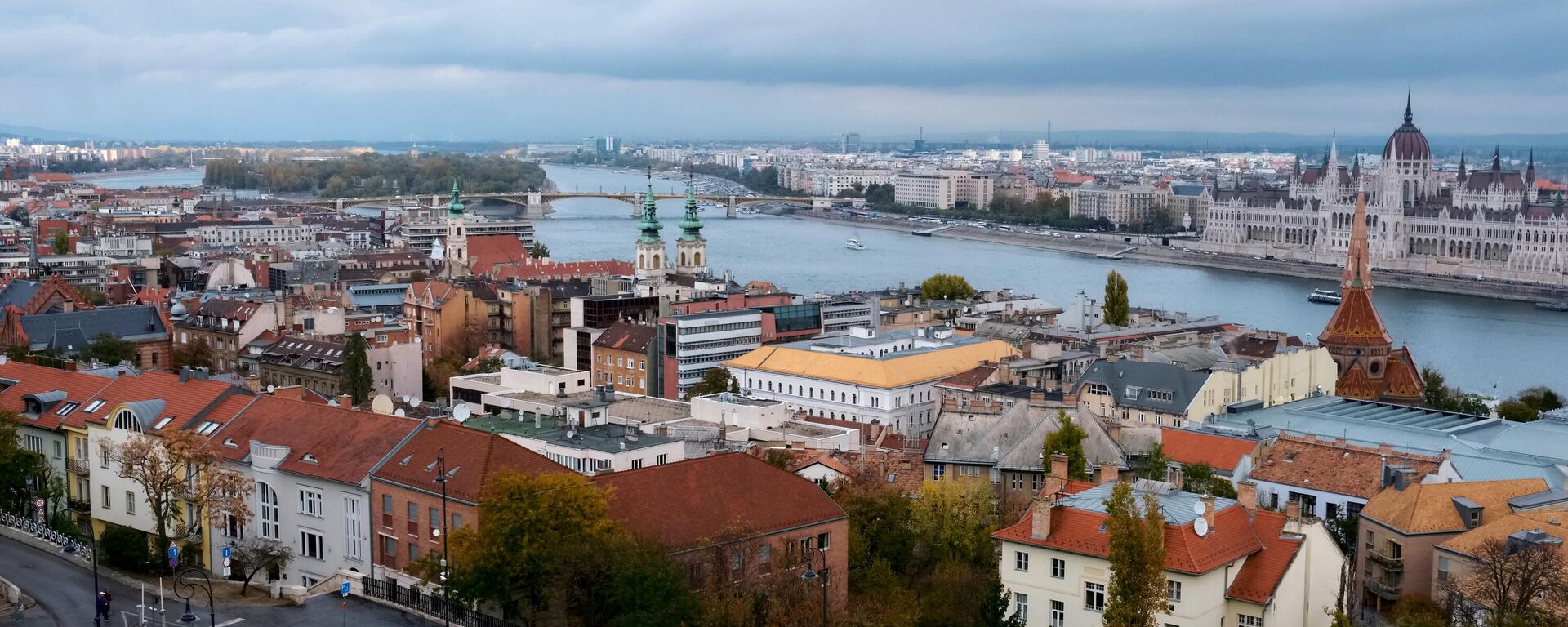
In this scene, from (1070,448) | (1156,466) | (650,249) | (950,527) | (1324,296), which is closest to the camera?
(950,527)

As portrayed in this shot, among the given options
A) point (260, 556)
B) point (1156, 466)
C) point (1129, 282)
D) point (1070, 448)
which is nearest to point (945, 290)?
point (1129, 282)

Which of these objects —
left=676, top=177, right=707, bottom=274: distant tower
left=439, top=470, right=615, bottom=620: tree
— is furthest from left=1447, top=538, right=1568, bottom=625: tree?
left=676, top=177, right=707, bottom=274: distant tower

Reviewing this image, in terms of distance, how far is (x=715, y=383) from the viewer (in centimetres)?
2280

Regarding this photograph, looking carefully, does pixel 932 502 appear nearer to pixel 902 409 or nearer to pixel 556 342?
pixel 902 409

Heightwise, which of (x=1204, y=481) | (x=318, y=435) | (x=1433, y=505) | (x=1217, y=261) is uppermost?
(x=318, y=435)

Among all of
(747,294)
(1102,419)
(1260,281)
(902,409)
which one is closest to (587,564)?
(1102,419)

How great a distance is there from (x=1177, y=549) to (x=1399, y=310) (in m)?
37.2

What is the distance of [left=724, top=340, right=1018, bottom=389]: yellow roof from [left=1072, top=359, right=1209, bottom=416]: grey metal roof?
7.44ft

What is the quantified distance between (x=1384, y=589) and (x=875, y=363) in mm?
9995

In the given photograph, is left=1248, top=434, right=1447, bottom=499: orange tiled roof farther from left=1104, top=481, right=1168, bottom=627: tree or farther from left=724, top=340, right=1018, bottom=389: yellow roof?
left=724, top=340, right=1018, bottom=389: yellow roof

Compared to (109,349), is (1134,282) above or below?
below

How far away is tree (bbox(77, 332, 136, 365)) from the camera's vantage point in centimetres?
2134

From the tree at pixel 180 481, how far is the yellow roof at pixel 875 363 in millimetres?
9988

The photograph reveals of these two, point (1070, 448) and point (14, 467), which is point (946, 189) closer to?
point (1070, 448)
